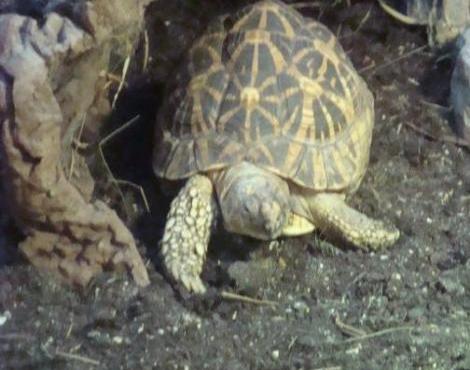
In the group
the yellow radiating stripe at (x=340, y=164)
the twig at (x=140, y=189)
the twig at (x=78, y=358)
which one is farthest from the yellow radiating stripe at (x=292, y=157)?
the twig at (x=78, y=358)

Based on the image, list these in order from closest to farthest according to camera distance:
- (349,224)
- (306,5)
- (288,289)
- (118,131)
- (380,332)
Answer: (380,332)
(288,289)
(349,224)
(118,131)
(306,5)

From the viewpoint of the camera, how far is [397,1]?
16.8 ft

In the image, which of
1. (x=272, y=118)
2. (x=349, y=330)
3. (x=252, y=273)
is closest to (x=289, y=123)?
(x=272, y=118)

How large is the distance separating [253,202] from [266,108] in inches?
17.4

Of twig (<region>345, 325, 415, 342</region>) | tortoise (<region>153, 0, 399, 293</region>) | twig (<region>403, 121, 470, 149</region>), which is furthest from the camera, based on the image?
twig (<region>403, 121, 470, 149</region>)

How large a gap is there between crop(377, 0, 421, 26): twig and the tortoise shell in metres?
0.90

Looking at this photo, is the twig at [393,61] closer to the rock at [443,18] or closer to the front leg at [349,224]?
the rock at [443,18]

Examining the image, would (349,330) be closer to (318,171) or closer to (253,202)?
(253,202)

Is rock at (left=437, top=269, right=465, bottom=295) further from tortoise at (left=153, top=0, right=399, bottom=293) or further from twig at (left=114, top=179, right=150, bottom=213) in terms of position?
twig at (left=114, top=179, right=150, bottom=213)

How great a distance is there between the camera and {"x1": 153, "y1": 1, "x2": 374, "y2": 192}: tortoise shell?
12.9ft

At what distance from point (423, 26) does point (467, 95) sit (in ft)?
2.19

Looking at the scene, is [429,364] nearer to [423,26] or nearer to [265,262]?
[265,262]

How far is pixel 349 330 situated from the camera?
330cm

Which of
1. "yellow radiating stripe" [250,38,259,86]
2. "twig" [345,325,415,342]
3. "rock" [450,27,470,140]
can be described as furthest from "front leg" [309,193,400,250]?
"rock" [450,27,470,140]
